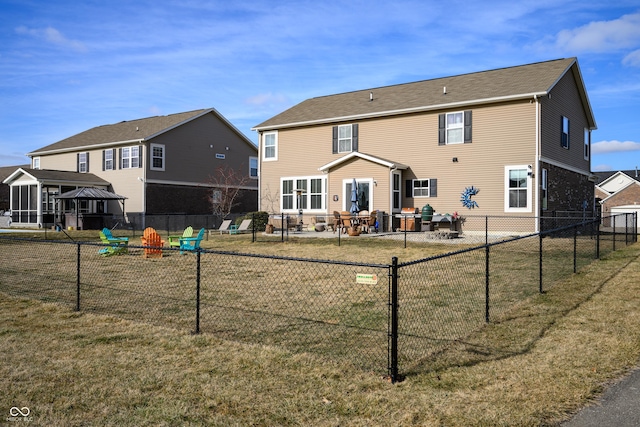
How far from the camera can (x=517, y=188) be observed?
2123 cm

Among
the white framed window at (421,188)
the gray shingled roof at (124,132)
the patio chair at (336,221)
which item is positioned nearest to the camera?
the patio chair at (336,221)

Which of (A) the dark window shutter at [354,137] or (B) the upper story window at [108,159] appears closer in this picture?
(A) the dark window shutter at [354,137]

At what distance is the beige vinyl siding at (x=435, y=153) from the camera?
21.4 m

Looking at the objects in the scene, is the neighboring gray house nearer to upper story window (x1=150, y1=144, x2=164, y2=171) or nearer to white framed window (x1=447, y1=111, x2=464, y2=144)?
upper story window (x1=150, y1=144, x2=164, y2=171)

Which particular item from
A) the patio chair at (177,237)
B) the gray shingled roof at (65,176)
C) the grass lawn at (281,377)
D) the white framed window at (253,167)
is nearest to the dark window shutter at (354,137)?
the patio chair at (177,237)

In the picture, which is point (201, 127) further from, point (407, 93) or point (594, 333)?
point (594, 333)

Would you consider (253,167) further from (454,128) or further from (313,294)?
(313,294)

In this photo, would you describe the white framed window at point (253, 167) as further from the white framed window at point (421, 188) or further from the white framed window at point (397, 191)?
the white framed window at point (421, 188)

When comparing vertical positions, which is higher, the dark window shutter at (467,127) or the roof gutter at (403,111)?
the roof gutter at (403,111)

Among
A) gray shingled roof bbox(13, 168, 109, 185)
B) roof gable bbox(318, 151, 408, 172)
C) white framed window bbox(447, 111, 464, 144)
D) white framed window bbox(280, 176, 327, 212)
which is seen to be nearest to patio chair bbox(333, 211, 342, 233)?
white framed window bbox(280, 176, 327, 212)

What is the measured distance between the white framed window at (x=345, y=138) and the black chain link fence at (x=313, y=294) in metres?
12.3

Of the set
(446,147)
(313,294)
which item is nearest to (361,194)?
(446,147)

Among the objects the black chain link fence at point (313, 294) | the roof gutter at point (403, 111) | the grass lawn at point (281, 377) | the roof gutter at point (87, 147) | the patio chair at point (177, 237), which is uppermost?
the roof gutter at point (403, 111)

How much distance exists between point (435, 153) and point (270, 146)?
33.8 feet
